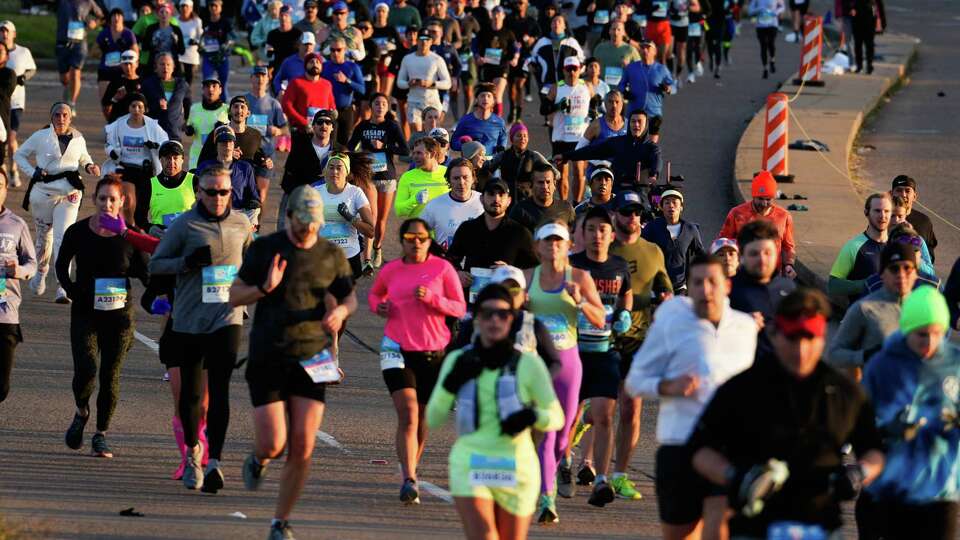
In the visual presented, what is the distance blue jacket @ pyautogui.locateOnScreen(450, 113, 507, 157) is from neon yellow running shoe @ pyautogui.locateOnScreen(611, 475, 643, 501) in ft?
27.4

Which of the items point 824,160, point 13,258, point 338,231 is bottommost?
point 824,160

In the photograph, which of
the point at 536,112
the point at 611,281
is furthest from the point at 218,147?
the point at 536,112

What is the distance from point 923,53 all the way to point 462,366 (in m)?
31.2

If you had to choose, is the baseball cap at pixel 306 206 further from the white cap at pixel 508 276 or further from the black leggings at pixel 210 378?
the black leggings at pixel 210 378

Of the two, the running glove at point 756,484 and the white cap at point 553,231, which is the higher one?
the running glove at point 756,484

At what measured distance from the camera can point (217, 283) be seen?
12000 millimetres

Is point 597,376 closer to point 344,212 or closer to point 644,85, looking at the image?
point 344,212

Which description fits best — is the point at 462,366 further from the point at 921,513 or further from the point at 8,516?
the point at 8,516

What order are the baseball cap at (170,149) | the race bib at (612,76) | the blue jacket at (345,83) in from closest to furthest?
the baseball cap at (170,149), the blue jacket at (345,83), the race bib at (612,76)

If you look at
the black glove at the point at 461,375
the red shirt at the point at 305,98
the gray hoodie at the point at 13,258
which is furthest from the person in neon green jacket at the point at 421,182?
the black glove at the point at 461,375

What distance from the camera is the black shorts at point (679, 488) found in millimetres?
9062

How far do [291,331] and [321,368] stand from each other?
254 mm

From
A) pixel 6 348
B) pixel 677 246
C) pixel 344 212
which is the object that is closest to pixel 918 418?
pixel 677 246

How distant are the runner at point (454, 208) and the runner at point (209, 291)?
129 inches
